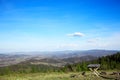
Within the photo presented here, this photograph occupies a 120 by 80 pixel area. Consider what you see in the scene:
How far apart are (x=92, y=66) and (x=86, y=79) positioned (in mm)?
4724

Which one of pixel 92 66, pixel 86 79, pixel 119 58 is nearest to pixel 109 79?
pixel 86 79

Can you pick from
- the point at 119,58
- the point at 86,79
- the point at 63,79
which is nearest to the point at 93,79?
→ the point at 86,79

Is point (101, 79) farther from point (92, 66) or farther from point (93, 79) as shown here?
point (92, 66)

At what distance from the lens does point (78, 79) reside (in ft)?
68.9

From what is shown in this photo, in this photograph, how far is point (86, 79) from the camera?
20438 millimetres

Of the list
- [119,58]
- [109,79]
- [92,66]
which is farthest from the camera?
[119,58]

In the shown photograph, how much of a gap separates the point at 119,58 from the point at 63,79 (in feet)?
117

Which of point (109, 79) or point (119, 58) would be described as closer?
point (109, 79)

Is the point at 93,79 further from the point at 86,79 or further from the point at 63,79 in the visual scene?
the point at 63,79

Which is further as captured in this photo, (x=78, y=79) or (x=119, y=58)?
(x=119, y=58)

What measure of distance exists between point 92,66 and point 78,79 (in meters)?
4.60

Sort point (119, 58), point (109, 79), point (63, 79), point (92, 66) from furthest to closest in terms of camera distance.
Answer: point (119, 58) < point (92, 66) < point (63, 79) < point (109, 79)

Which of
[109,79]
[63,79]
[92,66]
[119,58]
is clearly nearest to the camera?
[109,79]

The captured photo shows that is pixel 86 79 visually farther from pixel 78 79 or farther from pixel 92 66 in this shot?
pixel 92 66
